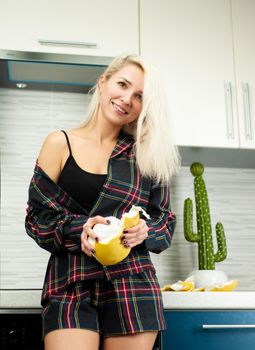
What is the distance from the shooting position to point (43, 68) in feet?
6.82

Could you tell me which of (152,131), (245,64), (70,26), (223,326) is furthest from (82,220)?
(245,64)

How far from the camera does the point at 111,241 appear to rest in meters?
1.12

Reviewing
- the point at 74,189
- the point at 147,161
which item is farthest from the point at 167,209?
the point at 74,189

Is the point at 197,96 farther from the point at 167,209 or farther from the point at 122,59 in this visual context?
the point at 167,209

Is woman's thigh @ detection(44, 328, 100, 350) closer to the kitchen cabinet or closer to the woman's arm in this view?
the woman's arm

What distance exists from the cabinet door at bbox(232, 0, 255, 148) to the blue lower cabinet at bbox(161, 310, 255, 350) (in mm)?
794

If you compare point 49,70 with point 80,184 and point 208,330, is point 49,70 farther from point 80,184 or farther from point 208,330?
point 208,330

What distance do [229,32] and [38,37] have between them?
0.89m

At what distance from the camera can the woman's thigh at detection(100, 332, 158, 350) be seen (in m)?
1.20

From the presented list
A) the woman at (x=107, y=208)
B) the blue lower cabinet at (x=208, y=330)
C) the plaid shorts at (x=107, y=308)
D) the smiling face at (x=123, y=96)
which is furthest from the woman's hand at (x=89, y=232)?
the blue lower cabinet at (x=208, y=330)

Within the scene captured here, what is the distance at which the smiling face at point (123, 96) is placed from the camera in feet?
4.75

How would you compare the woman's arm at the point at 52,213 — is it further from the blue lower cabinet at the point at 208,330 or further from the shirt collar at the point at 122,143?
the blue lower cabinet at the point at 208,330

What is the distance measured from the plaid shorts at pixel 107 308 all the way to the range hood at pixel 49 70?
3.51ft

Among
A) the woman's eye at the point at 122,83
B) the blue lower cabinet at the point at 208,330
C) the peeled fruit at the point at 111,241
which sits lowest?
the blue lower cabinet at the point at 208,330
